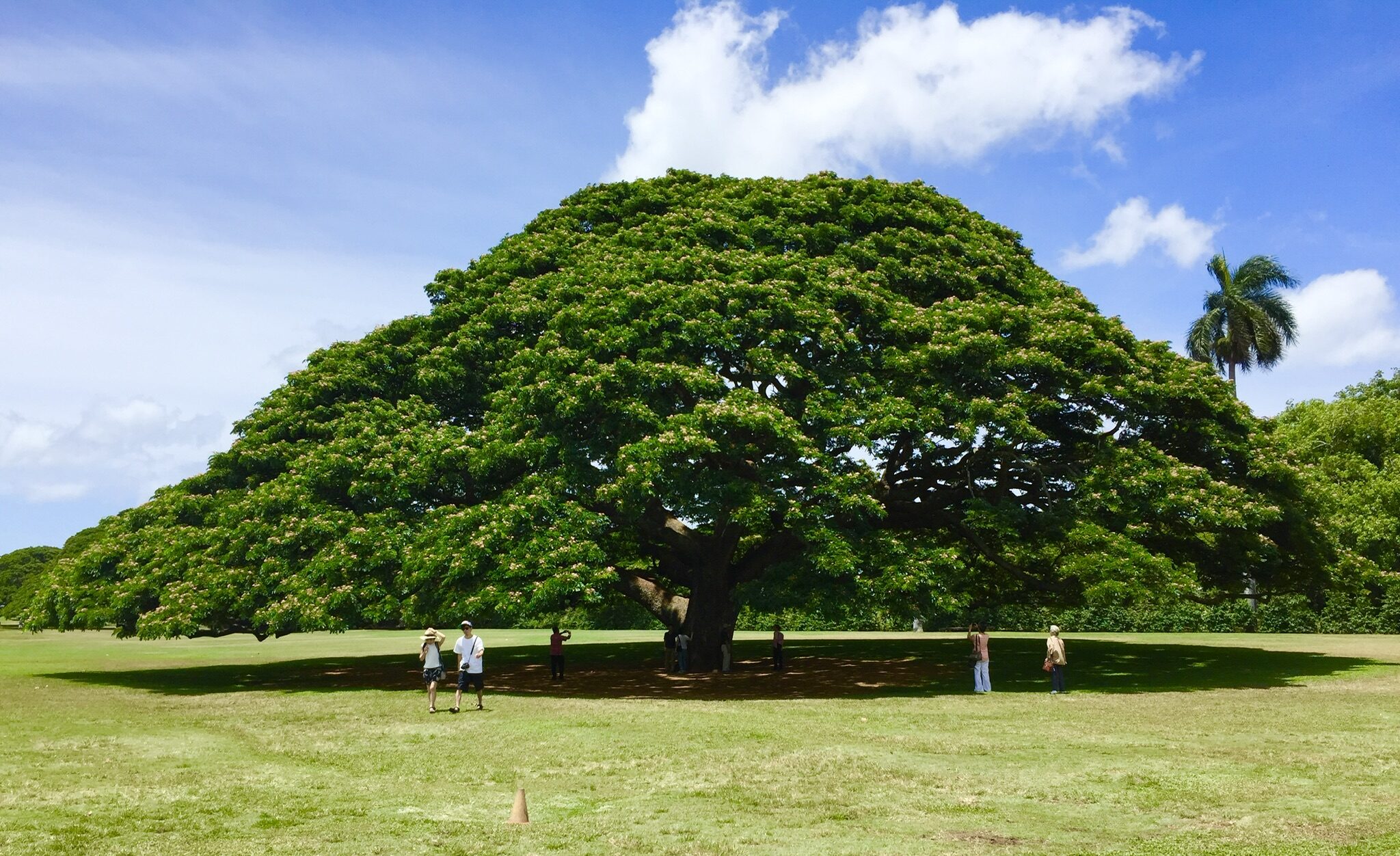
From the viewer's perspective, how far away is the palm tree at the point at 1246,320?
68.9 m

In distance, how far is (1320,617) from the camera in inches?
2229

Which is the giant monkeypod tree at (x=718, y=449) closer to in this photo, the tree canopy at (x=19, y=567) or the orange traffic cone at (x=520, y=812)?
the orange traffic cone at (x=520, y=812)

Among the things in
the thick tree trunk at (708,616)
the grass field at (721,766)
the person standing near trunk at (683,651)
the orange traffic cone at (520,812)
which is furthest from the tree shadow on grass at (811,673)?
the orange traffic cone at (520,812)

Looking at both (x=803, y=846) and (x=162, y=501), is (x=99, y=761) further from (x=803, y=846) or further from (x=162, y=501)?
(x=162, y=501)

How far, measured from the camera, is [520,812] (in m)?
11.2

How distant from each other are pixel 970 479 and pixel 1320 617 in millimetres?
39525

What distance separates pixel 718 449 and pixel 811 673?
1158 cm

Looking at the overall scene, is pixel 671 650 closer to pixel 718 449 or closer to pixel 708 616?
pixel 708 616

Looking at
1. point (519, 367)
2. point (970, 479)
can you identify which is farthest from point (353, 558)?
point (970, 479)

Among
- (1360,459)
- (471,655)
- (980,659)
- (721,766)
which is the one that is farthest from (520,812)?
(1360,459)

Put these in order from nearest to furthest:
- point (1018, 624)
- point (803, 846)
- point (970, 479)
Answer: point (803, 846) → point (970, 479) → point (1018, 624)

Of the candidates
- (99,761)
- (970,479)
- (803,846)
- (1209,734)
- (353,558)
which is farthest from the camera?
(970,479)

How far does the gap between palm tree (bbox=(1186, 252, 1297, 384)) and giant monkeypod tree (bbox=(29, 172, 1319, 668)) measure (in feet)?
141

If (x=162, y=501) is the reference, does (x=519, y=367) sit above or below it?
above
